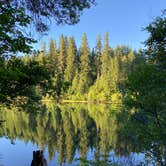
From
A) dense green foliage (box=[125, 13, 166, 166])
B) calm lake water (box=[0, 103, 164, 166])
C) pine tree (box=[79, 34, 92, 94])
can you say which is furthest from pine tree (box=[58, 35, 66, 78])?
dense green foliage (box=[125, 13, 166, 166])

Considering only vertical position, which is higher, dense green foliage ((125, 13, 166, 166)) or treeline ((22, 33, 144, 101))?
treeline ((22, 33, 144, 101))

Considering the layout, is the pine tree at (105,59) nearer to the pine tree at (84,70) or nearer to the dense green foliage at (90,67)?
the dense green foliage at (90,67)

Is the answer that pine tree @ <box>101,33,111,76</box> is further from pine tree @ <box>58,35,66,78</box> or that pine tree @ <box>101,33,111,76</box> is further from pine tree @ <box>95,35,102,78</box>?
pine tree @ <box>58,35,66,78</box>

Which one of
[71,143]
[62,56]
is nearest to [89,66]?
[62,56]

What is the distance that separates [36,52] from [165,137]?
617cm

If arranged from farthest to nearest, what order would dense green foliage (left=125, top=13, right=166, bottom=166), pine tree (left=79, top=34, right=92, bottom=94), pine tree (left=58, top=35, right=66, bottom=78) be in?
pine tree (left=58, top=35, right=66, bottom=78) → pine tree (left=79, top=34, right=92, bottom=94) → dense green foliage (left=125, top=13, right=166, bottom=166)

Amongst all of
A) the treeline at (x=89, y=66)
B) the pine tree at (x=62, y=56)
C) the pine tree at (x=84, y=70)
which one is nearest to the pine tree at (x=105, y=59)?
the treeline at (x=89, y=66)

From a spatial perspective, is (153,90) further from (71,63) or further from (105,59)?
(71,63)

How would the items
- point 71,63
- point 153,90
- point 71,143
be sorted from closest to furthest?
point 153,90 < point 71,143 < point 71,63

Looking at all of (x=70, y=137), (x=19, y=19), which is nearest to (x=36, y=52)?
(x=19, y=19)

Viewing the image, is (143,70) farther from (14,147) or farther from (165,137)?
(14,147)

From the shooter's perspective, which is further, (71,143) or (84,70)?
(84,70)

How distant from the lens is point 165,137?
515 inches

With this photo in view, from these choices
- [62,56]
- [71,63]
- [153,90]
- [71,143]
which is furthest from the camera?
[62,56]
